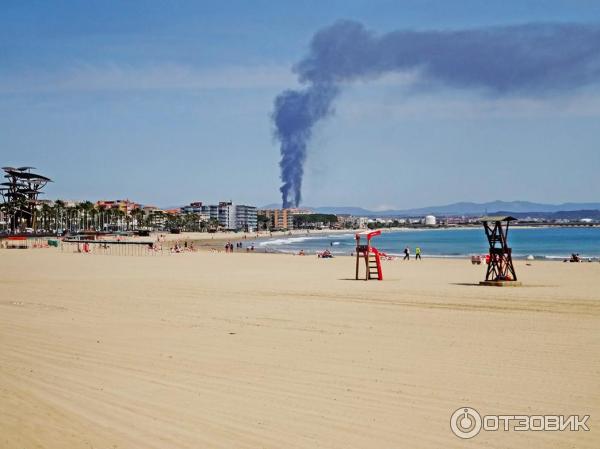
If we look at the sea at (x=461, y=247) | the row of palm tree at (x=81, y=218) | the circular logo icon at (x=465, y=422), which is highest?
the row of palm tree at (x=81, y=218)

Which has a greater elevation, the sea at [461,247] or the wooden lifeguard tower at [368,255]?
the wooden lifeguard tower at [368,255]

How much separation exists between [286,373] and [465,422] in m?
2.58

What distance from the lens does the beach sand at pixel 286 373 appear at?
5652mm

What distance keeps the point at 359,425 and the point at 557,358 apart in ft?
13.8

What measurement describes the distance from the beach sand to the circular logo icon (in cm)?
8

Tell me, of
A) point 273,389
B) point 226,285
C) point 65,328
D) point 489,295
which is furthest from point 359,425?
point 226,285

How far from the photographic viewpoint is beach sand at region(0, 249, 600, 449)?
18.5ft

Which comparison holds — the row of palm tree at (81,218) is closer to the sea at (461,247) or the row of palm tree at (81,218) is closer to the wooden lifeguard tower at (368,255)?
the sea at (461,247)

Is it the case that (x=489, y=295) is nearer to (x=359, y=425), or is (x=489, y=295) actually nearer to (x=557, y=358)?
(x=557, y=358)

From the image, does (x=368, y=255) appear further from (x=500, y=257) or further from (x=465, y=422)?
(x=465, y=422)

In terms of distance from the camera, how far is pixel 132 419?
19.6 feet

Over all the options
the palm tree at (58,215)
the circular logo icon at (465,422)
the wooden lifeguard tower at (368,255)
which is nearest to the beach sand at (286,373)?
the circular logo icon at (465,422)

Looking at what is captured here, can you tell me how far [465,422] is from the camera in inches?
234

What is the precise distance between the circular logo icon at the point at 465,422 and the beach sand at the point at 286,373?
8 centimetres
